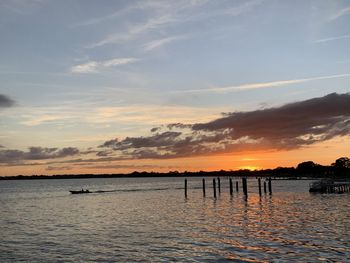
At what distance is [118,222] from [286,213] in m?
20.6

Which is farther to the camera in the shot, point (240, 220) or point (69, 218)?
point (69, 218)

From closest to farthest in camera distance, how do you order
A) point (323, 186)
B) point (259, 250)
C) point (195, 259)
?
point (195, 259), point (259, 250), point (323, 186)

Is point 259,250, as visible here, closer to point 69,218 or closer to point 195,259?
point 195,259

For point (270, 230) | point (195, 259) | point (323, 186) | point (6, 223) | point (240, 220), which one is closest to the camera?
point (195, 259)

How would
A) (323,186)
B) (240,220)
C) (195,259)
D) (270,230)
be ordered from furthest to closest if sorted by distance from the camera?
(323,186)
(240,220)
(270,230)
(195,259)

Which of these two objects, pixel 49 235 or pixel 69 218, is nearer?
pixel 49 235

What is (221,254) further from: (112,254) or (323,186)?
(323,186)

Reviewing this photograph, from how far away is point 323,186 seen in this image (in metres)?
94.2

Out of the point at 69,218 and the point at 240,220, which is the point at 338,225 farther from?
the point at 69,218

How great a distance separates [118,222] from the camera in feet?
151

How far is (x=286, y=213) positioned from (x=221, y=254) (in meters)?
26.7

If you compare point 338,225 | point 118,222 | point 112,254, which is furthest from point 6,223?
point 338,225

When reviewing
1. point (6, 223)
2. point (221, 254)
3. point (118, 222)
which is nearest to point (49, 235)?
point (118, 222)

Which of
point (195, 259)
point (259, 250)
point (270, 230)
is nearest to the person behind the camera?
point (195, 259)
